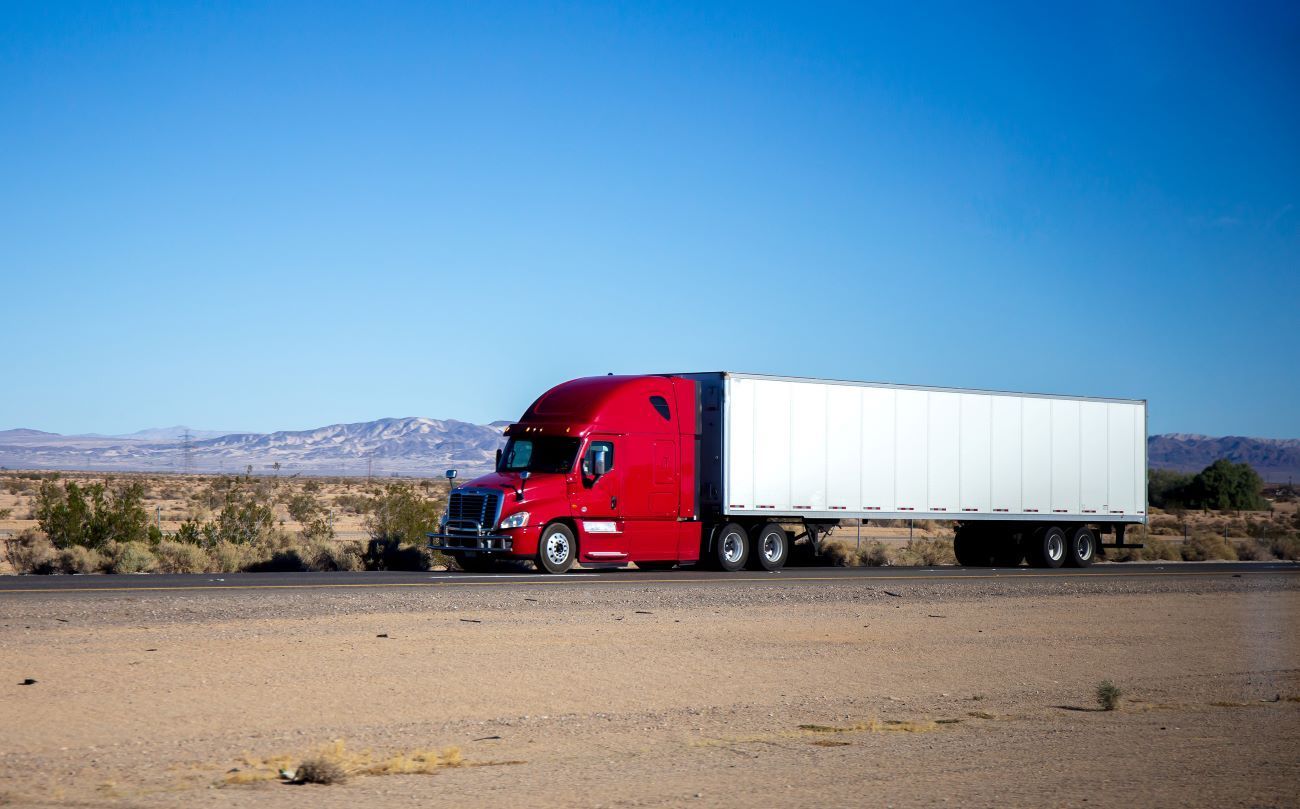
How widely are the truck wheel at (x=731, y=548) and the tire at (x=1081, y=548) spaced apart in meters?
11.3

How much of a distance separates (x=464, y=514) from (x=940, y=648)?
13.4 meters

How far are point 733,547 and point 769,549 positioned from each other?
1.13 meters

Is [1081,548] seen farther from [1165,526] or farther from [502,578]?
[1165,526]

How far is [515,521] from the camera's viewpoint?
2992 centimetres

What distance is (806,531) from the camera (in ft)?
117

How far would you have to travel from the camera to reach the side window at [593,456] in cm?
3080

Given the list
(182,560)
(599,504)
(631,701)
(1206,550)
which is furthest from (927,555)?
(631,701)

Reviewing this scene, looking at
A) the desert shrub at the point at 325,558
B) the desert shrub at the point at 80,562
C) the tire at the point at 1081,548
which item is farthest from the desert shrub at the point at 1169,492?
the desert shrub at the point at 80,562

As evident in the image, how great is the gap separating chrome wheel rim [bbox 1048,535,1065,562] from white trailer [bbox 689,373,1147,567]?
0.15 feet

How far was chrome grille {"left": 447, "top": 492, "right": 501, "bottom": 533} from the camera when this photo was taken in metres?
30.2

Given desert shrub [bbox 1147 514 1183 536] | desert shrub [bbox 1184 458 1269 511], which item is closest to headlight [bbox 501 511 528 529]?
desert shrub [bbox 1147 514 1183 536]

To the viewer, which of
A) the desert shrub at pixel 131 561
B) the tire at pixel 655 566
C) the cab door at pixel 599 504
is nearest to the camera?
the cab door at pixel 599 504

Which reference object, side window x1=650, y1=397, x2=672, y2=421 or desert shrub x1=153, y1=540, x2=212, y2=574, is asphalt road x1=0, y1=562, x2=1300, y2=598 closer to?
side window x1=650, y1=397, x2=672, y2=421

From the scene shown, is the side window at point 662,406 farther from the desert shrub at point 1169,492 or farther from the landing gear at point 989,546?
the desert shrub at point 1169,492
